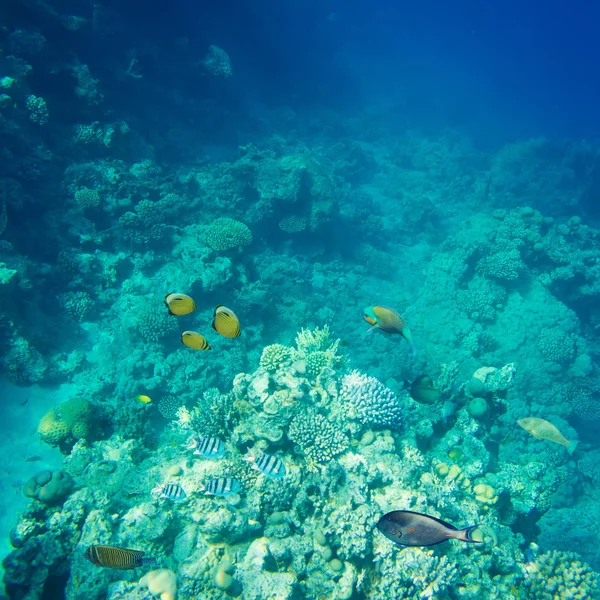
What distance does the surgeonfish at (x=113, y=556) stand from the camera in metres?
3.33

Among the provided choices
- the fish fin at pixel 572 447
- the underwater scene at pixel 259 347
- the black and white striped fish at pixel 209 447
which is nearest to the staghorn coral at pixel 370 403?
the underwater scene at pixel 259 347

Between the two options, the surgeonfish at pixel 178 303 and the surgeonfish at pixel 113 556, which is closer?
the surgeonfish at pixel 113 556

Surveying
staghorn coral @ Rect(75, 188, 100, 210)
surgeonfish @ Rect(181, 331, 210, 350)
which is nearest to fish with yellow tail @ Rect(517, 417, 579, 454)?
surgeonfish @ Rect(181, 331, 210, 350)

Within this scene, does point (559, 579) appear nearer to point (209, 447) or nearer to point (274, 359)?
point (274, 359)

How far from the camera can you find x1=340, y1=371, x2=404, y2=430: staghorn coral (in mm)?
5637

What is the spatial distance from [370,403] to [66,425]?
19.2 ft

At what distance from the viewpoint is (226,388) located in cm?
920

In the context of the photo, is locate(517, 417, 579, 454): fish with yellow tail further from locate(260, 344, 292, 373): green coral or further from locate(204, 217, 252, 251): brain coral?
locate(204, 217, 252, 251): brain coral

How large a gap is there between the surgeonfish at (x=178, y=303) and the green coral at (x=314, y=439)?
226 centimetres

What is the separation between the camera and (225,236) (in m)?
10.2

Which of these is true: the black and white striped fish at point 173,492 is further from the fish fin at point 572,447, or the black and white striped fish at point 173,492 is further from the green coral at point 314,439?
the fish fin at point 572,447

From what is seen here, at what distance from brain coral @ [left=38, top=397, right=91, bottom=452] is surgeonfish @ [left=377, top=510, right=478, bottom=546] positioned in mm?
6492

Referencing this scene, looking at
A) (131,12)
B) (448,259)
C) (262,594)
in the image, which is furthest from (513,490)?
(131,12)

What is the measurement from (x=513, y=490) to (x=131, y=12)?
25176mm
